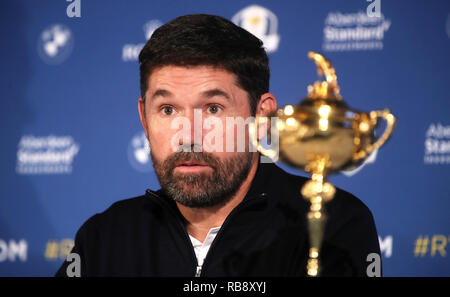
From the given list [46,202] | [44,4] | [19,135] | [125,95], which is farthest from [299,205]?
[44,4]

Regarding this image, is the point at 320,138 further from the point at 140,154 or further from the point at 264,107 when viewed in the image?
the point at 140,154

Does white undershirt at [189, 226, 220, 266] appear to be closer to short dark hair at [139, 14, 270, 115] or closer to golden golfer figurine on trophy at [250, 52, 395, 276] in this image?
short dark hair at [139, 14, 270, 115]

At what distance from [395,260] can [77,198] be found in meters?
1.38

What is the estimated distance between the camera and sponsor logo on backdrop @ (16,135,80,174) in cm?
217

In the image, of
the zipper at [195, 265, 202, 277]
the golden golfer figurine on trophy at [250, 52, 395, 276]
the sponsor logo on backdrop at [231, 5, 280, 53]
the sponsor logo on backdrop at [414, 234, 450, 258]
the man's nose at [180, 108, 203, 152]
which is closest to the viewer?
the golden golfer figurine on trophy at [250, 52, 395, 276]

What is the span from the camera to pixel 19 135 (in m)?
Result: 2.24

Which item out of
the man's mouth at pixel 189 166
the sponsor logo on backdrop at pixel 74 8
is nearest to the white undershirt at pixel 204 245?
the man's mouth at pixel 189 166

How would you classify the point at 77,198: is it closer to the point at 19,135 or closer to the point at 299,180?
the point at 19,135

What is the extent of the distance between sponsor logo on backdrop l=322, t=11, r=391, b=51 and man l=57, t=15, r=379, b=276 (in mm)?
693

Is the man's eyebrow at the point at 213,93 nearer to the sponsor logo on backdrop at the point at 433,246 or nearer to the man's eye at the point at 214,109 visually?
the man's eye at the point at 214,109

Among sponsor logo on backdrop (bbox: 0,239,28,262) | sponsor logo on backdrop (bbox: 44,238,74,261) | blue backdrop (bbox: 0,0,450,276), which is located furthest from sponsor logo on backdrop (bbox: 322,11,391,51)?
sponsor logo on backdrop (bbox: 0,239,28,262)

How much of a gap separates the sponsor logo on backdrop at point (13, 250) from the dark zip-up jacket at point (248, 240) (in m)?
0.87

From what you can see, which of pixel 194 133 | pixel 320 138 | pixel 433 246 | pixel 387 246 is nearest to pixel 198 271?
pixel 194 133

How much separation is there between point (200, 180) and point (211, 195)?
6cm
